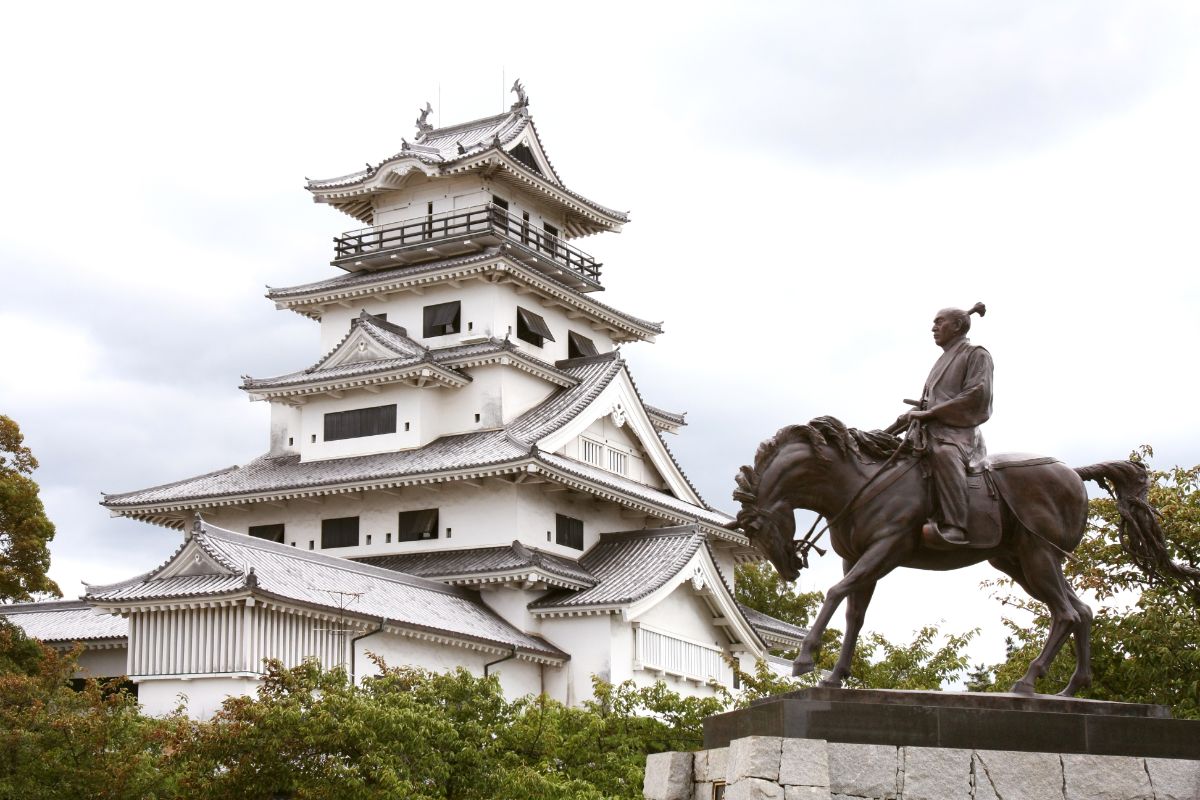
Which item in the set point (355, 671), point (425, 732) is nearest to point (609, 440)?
point (355, 671)

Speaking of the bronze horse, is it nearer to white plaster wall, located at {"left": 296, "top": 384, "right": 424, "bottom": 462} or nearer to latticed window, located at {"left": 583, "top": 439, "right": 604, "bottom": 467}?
latticed window, located at {"left": 583, "top": 439, "right": 604, "bottom": 467}

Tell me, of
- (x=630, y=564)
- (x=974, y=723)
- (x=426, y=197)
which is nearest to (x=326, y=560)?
(x=630, y=564)

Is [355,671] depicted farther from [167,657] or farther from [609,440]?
[609,440]

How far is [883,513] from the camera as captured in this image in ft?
39.9

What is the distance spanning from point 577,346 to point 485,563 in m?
11.8

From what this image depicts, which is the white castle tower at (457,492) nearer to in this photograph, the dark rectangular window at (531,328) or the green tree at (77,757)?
the dark rectangular window at (531,328)

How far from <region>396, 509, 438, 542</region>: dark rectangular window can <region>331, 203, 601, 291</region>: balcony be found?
8295 millimetres

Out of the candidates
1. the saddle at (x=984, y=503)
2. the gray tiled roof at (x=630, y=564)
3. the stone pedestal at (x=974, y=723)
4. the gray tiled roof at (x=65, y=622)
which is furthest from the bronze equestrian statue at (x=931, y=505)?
the gray tiled roof at (x=65, y=622)

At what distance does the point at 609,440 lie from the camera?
4147 centimetres

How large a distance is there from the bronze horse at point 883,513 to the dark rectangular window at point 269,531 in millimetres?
29191

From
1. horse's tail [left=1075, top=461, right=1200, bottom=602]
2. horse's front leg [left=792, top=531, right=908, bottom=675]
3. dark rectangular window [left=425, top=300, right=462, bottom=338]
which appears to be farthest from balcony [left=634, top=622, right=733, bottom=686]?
horse's front leg [left=792, top=531, right=908, bottom=675]

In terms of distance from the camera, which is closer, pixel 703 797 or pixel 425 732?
pixel 703 797

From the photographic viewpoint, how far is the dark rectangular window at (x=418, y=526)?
38188mm

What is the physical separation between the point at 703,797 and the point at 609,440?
29.3m
